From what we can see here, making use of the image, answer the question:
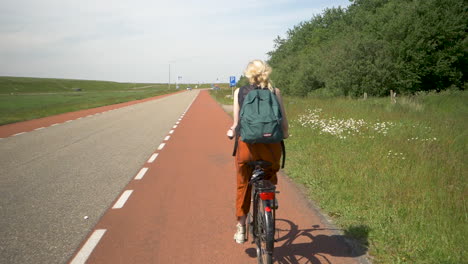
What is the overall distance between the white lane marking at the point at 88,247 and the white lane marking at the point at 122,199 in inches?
34.8

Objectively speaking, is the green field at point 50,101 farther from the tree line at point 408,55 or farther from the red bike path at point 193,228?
the tree line at point 408,55

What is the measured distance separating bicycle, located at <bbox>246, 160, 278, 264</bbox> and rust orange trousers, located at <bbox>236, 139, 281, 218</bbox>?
0.19 feet

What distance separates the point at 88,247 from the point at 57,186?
2876 mm

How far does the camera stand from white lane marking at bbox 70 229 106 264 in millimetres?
3425

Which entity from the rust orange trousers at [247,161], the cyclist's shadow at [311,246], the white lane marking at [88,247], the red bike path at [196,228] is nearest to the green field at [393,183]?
the cyclist's shadow at [311,246]

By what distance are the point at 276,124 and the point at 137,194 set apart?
3.62m

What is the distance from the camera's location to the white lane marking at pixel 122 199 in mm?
5051

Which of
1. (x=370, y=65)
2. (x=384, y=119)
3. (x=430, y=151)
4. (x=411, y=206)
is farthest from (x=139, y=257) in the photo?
(x=370, y=65)

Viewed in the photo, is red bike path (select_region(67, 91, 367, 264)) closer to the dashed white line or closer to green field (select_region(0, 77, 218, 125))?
the dashed white line

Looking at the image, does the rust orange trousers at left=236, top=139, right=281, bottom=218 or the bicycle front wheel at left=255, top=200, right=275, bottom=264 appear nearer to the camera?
the bicycle front wheel at left=255, top=200, right=275, bottom=264

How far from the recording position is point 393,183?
5.46 metres

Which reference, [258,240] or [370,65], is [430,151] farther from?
[370,65]

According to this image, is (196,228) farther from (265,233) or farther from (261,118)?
(261,118)

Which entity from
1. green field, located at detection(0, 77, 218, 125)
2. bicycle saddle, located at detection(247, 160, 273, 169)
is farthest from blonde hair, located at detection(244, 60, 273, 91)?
green field, located at detection(0, 77, 218, 125)
